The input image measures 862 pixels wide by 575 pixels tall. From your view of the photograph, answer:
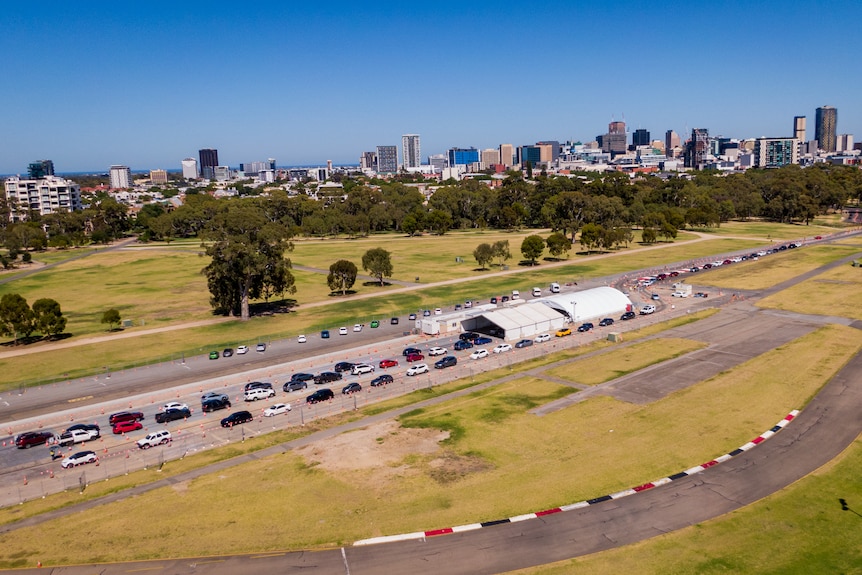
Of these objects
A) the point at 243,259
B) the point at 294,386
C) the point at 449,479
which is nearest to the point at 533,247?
the point at 243,259

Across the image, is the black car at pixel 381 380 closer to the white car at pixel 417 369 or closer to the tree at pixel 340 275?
the white car at pixel 417 369

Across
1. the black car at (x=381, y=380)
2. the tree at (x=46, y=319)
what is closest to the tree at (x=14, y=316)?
the tree at (x=46, y=319)

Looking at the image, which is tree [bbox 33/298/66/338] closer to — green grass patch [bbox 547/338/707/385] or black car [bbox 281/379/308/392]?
black car [bbox 281/379/308/392]

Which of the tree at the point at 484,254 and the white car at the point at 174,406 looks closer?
the white car at the point at 174,406

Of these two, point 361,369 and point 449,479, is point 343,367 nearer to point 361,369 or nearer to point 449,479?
point 361,369

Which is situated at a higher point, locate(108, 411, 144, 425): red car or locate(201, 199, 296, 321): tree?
locate(201, 199, 296, 321): tree

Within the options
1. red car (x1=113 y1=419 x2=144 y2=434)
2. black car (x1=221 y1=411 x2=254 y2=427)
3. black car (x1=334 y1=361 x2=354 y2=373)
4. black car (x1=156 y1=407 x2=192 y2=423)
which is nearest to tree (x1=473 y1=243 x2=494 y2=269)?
black car (x1=334 y1=361 x2=354 y2=373)
